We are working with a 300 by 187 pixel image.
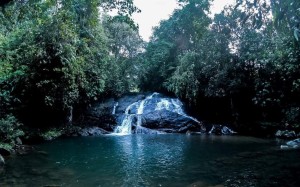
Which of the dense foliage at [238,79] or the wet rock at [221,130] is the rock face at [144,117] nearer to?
the wet rock at [221,130]

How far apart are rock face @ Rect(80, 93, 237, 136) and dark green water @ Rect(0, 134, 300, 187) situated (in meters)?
10.2

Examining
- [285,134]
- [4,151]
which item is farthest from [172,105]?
[4,151]

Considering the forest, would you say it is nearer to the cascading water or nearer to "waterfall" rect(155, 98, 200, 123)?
"waterfall" rect(155, 98, 200, 123)

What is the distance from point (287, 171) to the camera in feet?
30.4

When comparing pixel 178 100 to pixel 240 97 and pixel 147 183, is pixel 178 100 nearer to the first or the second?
pixel 240 97

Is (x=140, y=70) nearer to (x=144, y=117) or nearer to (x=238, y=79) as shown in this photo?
(x=144, y=117)

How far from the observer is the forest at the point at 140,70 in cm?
1468

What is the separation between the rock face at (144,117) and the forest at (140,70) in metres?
1.53

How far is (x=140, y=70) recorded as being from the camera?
36000 millimetres

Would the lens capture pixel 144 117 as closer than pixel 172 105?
Yes

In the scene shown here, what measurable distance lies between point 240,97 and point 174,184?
19.9 meters

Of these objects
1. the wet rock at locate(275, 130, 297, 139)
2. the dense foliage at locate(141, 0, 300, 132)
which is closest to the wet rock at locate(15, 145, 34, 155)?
the dense foliage at locate(141, 0, 300, 132)

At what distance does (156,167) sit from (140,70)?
86.8 feet

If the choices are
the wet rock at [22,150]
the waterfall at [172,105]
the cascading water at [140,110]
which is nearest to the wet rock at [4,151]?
the wet rock at [22,150]
